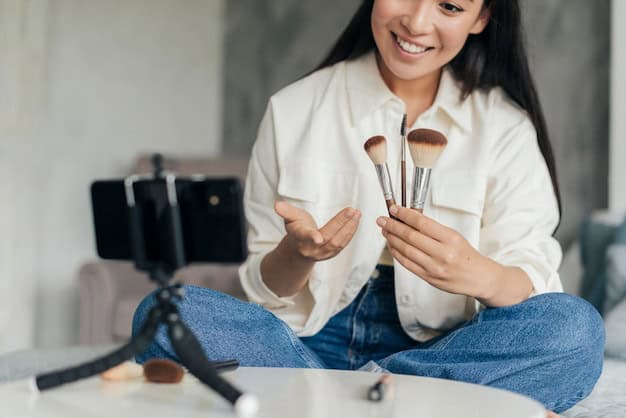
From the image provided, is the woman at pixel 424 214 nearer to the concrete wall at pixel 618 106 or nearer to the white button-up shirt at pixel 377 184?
the white button-up shirt at pixel 377 184

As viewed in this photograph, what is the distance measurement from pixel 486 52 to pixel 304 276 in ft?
1.76

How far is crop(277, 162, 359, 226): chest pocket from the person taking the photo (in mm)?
1530

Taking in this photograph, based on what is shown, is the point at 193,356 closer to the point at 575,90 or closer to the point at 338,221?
the point at 338,221

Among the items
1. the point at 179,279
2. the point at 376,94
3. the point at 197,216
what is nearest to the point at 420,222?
the point at 197,216

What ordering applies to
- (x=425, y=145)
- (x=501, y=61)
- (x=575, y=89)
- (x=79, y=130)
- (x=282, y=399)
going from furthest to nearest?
1. (x=79, y=130)
2. (x=575, y=89)
3. (x=501, y=61)
4. (x=425, y=145)
5. (x=282, y=399)

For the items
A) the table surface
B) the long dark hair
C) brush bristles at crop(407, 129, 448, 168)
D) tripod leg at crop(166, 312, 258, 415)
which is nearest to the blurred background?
the long dark hair

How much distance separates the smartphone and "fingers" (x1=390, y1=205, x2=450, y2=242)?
0.79ft

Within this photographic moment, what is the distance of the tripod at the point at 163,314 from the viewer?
890 mm

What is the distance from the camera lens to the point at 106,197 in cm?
99

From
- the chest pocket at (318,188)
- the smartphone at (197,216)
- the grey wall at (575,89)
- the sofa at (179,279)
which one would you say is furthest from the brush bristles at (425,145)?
the grey wall at (575,89)

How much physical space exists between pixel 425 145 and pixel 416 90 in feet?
1.90

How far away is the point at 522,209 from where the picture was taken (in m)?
1.51

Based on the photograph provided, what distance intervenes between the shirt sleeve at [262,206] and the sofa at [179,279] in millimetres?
723

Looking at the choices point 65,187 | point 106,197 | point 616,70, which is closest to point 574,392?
point 106,197
